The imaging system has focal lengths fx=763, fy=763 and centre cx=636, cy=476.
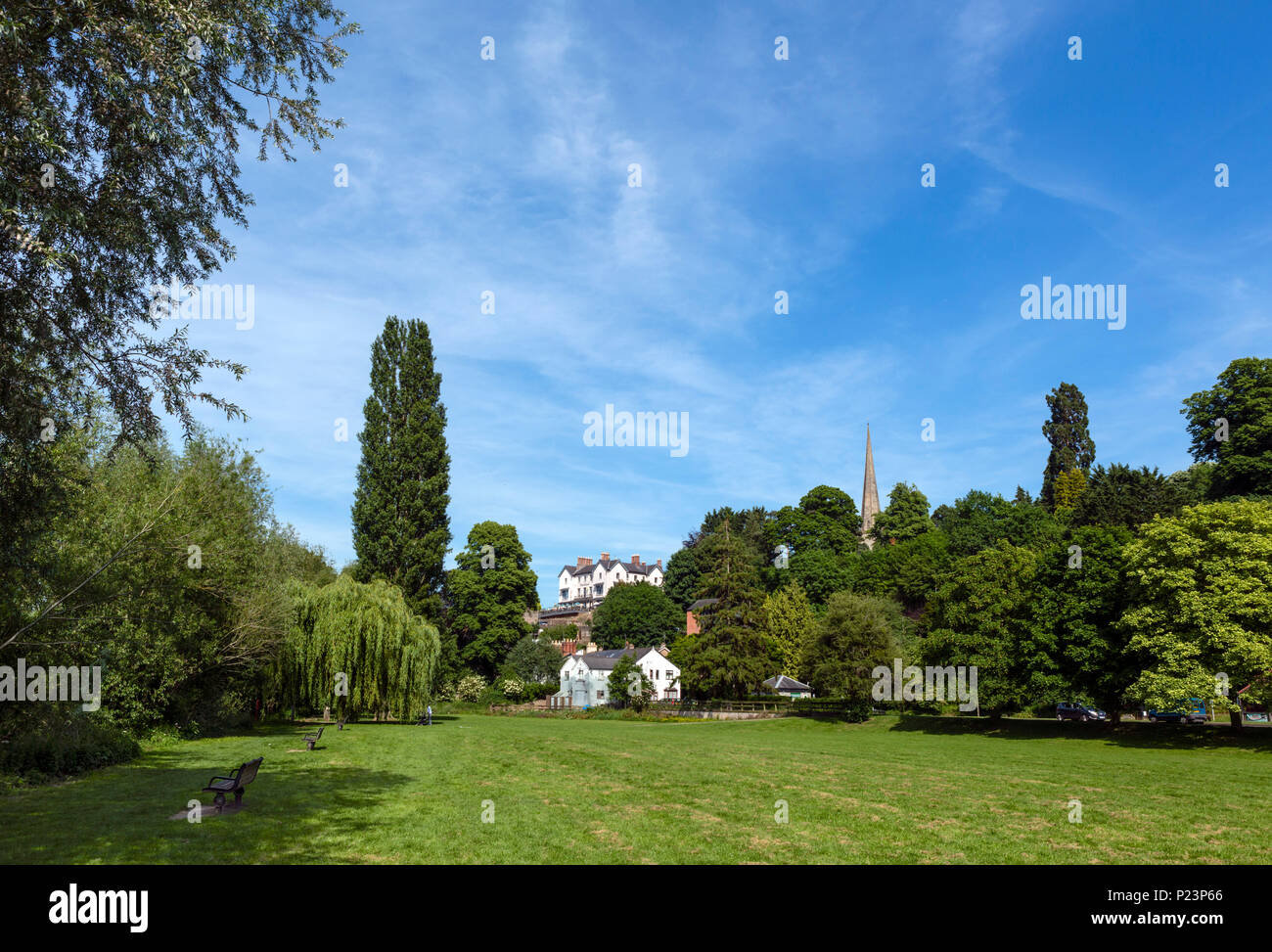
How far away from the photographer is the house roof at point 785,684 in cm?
6931

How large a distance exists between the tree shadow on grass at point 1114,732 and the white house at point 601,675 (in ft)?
124

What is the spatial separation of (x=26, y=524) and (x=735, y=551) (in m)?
59.5

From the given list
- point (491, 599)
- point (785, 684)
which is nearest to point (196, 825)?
point (785, 684)

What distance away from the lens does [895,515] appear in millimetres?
100875

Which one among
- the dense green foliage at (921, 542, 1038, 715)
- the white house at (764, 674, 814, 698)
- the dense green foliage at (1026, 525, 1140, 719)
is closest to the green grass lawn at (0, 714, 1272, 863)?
the dense green foliage at (1026, 525, 1140, 719)

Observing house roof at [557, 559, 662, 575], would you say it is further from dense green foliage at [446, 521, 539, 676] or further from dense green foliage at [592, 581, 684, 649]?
dense green foliage at [446, 521, 539, 676]

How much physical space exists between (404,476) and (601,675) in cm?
3911

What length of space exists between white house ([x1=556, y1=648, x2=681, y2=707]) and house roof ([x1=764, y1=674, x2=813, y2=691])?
43.5 ft

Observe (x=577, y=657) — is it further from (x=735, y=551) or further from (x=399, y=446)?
(x=399, y=446)

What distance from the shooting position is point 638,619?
105125 mm

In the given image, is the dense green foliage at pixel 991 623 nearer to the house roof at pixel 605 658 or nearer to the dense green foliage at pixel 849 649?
the dense green foliage at pixel 849 649

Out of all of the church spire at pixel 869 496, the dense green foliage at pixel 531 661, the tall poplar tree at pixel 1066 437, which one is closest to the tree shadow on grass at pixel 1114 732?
the dense green foliage at pixel 531 661

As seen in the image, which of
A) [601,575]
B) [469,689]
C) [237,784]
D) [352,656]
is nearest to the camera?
[237,784]

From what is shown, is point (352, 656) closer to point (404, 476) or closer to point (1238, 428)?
point (404, 476)
